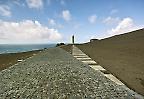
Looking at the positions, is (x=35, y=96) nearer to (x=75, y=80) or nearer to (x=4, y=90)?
(x=4, y=90)

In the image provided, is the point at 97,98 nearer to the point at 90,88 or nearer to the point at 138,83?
the point at 90,88

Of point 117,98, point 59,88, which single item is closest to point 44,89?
point 59,88

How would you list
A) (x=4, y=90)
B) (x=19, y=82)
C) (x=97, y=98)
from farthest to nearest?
(x=19, y=82) → (x=4, y=90) → (x=97, y=98)

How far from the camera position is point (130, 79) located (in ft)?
35.9

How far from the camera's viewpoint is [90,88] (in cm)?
862

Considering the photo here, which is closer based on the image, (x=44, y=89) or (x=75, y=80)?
(x=44, y=89)

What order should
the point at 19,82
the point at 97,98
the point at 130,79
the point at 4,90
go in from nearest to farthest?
the point at 97,98 → the point at 4,90 → the point at 19,82 → the point at 130,79

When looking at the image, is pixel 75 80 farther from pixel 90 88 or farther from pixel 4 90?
pixel 4 90

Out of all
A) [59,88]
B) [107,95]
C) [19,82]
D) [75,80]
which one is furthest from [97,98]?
[19,82]

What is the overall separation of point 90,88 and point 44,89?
6.55 feet

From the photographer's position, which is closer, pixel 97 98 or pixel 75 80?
pixel 97 98

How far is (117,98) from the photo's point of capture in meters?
7.29

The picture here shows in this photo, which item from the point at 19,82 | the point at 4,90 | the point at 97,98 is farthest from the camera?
the point at 19,82

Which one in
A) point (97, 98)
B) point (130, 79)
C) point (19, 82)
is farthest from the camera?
point (130, 79)
